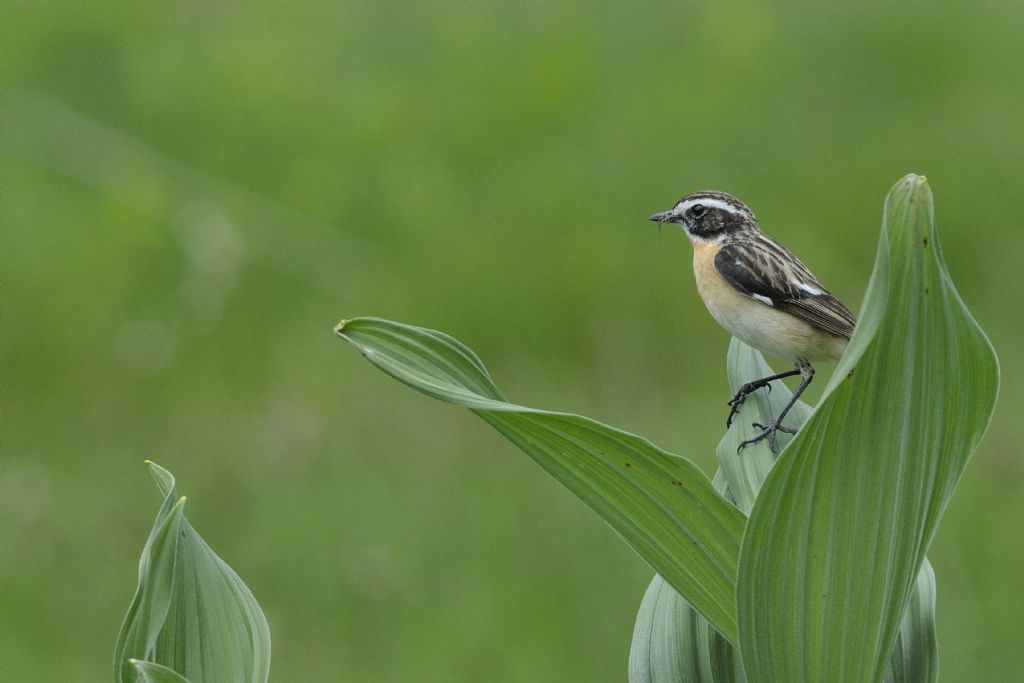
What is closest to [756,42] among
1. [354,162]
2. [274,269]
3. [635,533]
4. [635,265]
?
[635,265]

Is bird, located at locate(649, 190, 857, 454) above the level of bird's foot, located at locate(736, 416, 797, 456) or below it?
above

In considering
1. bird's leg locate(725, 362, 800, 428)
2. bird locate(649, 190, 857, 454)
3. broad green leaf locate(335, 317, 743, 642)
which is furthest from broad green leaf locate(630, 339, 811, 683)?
bird locate(649, 190, 857, 454)

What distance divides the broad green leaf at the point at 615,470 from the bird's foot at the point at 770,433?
0.49 metres

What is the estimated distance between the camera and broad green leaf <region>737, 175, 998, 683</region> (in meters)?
1.64

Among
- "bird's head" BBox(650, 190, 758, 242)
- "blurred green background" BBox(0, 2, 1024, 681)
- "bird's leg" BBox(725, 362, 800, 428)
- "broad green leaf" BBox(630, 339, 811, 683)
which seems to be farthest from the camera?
"blurred green background" BBox(0, 2, 1024, 681)

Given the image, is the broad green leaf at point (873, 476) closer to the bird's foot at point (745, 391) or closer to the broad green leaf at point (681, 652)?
the broad green leaf at point (681, 652)

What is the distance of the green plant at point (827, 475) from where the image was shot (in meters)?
1.67

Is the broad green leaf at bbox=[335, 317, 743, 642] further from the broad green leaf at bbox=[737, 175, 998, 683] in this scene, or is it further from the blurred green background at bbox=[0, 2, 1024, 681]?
the blurred green background at bbox=[0, 2, 1024, 681]

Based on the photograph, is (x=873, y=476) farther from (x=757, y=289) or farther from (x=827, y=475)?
(x=757, y=289)

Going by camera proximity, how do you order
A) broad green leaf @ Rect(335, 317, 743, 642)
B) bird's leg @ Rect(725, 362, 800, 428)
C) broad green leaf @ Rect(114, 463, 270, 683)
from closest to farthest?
Result: broad green leaf @ Rect(335, 317, 743, 642) → broad green leaf @ Rect(114, 463, 270, 683) → bird's leg @ Rect(725, 362, 800, 428)

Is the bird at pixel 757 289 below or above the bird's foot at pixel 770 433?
above

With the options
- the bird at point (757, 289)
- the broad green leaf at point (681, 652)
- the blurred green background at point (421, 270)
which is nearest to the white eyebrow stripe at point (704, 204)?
the bird at point (757, 289)

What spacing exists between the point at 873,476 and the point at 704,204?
5.54ft

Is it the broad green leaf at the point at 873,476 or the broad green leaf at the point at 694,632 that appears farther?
the broad green leaf at the point at 694,632
